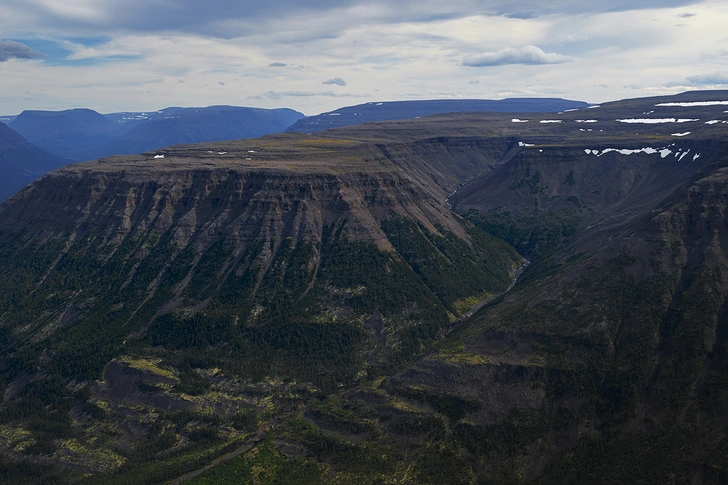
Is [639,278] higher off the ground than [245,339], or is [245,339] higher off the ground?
[639,278]

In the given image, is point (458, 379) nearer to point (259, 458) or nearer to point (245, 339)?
point (259, 458)

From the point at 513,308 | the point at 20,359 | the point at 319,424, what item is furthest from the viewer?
the point at 20,359

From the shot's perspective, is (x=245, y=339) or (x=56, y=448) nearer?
(x=56, y=448)

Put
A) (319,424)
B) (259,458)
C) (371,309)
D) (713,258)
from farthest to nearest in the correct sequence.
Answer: (371,309), (713,258), (319,424), (259,458)

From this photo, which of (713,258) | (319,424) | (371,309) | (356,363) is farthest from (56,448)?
(713,258)

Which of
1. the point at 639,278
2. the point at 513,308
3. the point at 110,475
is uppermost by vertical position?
the point at 639,278

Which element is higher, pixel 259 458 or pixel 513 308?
pixel 513 308

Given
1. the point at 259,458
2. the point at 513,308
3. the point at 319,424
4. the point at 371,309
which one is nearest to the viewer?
the point at 259,458

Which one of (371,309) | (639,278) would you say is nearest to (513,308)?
(639,278)

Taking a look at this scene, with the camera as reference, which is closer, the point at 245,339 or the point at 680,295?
the point at 680,295

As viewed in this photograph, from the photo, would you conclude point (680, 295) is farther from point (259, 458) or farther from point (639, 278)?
point (259, 458)
